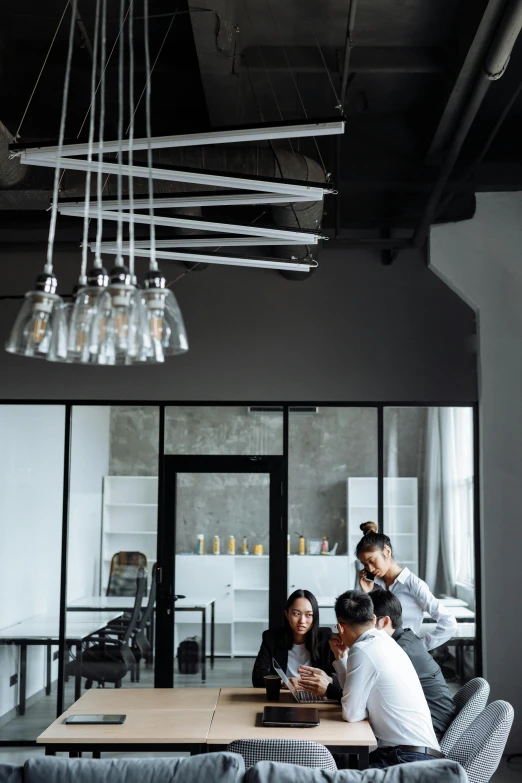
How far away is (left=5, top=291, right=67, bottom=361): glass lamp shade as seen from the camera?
286 centimetres

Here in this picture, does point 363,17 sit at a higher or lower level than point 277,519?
higher

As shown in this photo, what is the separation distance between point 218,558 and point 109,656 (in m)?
1.22

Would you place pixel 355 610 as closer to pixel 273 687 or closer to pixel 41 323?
pixel 273 687

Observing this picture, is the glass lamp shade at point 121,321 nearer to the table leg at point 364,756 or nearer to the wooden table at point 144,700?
the table leg at point 364,756

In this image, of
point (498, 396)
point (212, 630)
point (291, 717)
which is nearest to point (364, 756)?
point (291, 717)

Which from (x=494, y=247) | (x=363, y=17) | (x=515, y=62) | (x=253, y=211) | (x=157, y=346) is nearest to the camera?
(x=157, y=346)

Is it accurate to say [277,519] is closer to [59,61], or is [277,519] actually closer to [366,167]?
[366,167]

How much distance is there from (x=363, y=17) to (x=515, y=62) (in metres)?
1.21

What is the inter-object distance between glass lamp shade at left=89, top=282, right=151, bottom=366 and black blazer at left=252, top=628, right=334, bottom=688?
3055 millimetres

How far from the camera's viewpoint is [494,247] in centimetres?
746

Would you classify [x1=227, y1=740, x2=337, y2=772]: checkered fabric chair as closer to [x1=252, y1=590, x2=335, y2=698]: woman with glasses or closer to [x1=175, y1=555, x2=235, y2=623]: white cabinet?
[x1=252, y1=590, x2=335, y2=698]: woman with glasses

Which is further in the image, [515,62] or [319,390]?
[319,390]

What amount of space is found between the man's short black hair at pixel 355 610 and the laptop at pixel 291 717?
486mm

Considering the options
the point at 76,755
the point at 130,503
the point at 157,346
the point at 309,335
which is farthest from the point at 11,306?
the point at 157,346
